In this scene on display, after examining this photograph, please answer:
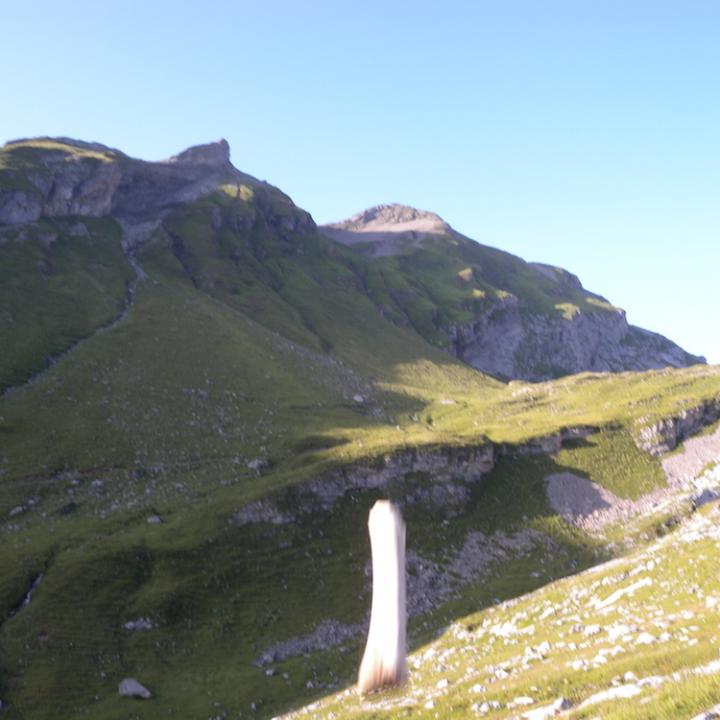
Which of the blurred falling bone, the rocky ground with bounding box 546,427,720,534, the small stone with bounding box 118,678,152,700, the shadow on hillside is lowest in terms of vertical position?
the small stone with bounding box 118,678,152,700

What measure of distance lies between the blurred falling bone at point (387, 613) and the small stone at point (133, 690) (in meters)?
49.9

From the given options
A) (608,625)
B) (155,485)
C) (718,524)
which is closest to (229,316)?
(155,485)

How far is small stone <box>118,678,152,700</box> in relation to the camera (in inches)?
1845

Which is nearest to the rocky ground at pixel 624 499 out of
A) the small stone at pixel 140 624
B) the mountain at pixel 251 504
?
the mountain at pixel 251 504

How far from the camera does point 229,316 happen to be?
19225 cm

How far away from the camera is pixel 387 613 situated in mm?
4543

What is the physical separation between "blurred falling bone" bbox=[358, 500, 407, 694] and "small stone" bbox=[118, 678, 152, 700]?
49.9 metres

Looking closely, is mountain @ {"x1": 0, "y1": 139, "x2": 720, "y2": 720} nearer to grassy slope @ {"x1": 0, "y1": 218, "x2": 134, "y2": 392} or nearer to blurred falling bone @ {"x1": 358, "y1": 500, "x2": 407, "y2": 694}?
grassy slope @ {"x1": 0, "y1": 218, "x2": 134, "y2": 392}

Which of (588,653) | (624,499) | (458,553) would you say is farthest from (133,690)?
(624,499)

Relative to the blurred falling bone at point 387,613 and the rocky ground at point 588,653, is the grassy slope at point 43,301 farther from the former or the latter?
the blurred falling bone at point 387,613

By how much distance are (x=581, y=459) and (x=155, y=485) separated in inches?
2364

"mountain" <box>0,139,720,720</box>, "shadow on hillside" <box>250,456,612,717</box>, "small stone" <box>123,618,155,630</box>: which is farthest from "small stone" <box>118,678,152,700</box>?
"shadow on hillside" <box>250,456,612,717</box>

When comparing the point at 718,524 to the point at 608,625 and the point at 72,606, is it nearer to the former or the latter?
the point at 608,625

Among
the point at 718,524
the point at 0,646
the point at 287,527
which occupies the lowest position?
the point at 0,646
